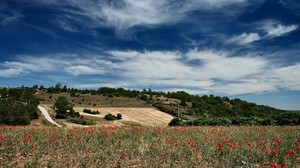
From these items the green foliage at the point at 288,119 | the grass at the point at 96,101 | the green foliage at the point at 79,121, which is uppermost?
the grass at the point at 96,101

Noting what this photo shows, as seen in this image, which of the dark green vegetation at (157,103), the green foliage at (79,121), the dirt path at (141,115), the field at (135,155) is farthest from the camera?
the dirt path at (141,115)

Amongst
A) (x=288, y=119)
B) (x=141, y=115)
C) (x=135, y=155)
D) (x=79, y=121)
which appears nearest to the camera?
(x=135, y=155)

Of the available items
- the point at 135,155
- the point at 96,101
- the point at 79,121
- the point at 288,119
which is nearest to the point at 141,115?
the point at 96,101

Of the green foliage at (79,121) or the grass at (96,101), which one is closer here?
the green foliage at (79,121)

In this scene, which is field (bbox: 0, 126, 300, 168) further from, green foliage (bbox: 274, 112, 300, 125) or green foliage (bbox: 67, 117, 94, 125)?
green foliage (bbox: 67, 117, 94, 125)

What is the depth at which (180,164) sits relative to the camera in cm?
859

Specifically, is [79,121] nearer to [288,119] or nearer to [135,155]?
[288,119]

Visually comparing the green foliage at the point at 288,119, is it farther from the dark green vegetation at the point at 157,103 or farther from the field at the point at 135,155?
the field at the point at 135,155

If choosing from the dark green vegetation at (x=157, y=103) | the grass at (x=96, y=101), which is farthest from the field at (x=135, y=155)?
the grass at (x=96, y=101)

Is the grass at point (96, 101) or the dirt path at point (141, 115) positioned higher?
the grass at point (96, 101)

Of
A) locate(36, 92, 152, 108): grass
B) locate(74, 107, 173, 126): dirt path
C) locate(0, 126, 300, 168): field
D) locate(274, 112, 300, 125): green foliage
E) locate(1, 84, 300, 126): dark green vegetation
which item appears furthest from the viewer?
locate(36, 92, 152, 108): grass

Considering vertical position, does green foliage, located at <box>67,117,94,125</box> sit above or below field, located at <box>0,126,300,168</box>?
below

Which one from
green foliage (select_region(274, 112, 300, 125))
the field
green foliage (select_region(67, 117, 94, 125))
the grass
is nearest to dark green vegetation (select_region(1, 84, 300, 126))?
the grass

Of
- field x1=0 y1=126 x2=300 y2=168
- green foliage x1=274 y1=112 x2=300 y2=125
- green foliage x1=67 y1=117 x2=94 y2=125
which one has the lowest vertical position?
green foliage x1=67 y1=117 x2=94 y2=125
